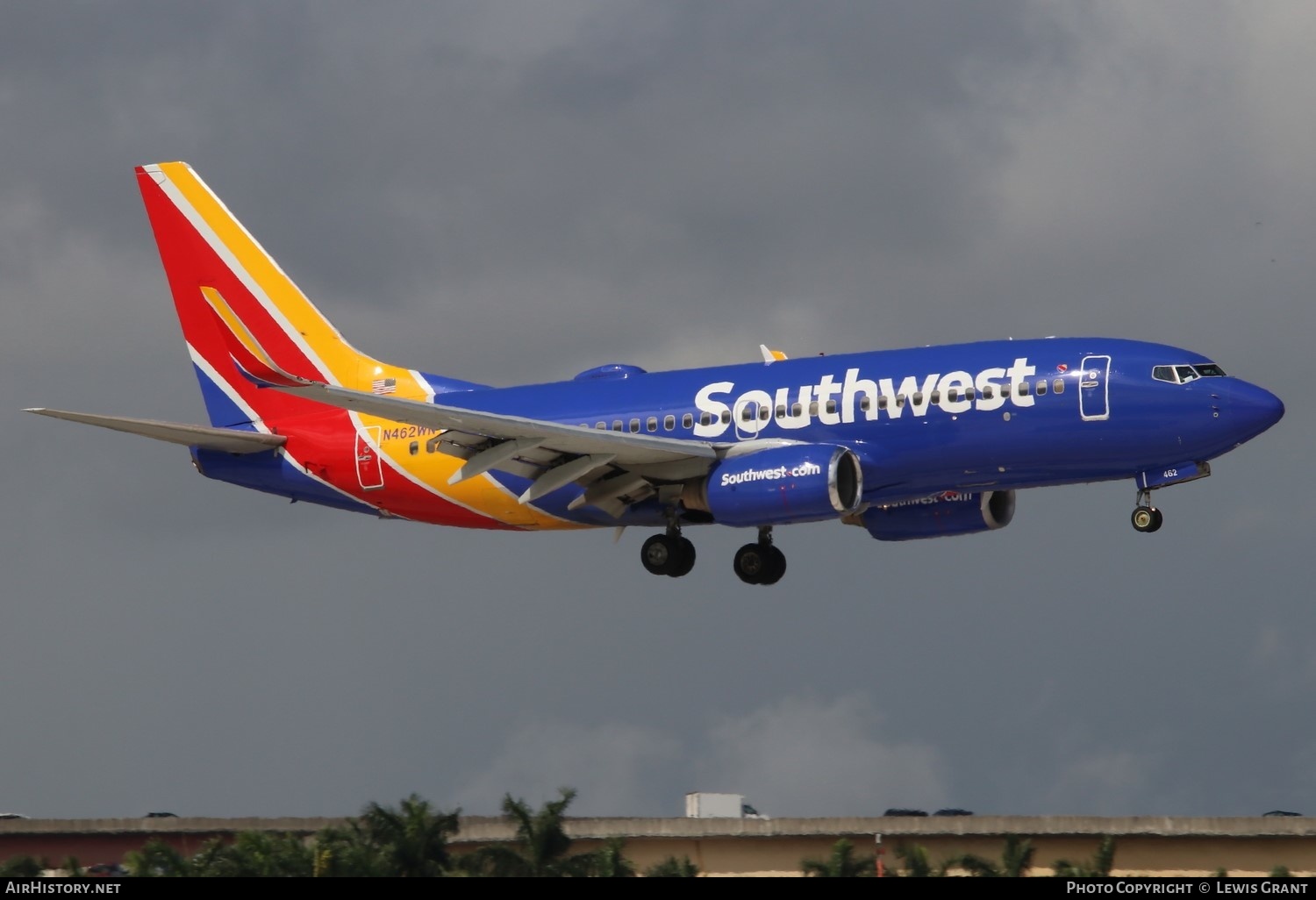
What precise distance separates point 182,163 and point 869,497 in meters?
27.4

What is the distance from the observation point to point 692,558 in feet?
198

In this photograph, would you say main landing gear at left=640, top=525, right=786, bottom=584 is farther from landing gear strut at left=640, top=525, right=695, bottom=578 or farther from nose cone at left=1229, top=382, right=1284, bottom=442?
nose cone at left=1229, top=382, right=1284, bottom=442

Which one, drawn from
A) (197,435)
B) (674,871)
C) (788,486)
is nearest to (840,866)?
(674,871)

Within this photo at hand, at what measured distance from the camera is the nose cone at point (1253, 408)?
5184 centimetres

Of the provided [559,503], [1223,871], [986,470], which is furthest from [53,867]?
[1223,871]

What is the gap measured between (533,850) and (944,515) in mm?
18557

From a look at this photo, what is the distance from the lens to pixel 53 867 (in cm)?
5928

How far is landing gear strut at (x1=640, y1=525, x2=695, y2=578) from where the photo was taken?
59.8 m

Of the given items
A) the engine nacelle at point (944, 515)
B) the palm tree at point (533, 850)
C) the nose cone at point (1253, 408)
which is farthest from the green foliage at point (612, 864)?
the nose cone at point (1253, 408)

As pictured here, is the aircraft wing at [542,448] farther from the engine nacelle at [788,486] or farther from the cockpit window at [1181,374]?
the cockpit window at [1181,374]

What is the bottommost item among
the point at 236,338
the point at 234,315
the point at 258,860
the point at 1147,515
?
the point at 258,860

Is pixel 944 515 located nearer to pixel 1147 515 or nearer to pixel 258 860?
pixel 1147 515

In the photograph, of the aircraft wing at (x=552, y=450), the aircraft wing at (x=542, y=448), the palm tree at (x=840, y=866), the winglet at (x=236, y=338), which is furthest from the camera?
the winglet at (x=236, y=338)

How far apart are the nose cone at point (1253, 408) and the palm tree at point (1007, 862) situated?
1172 cm
